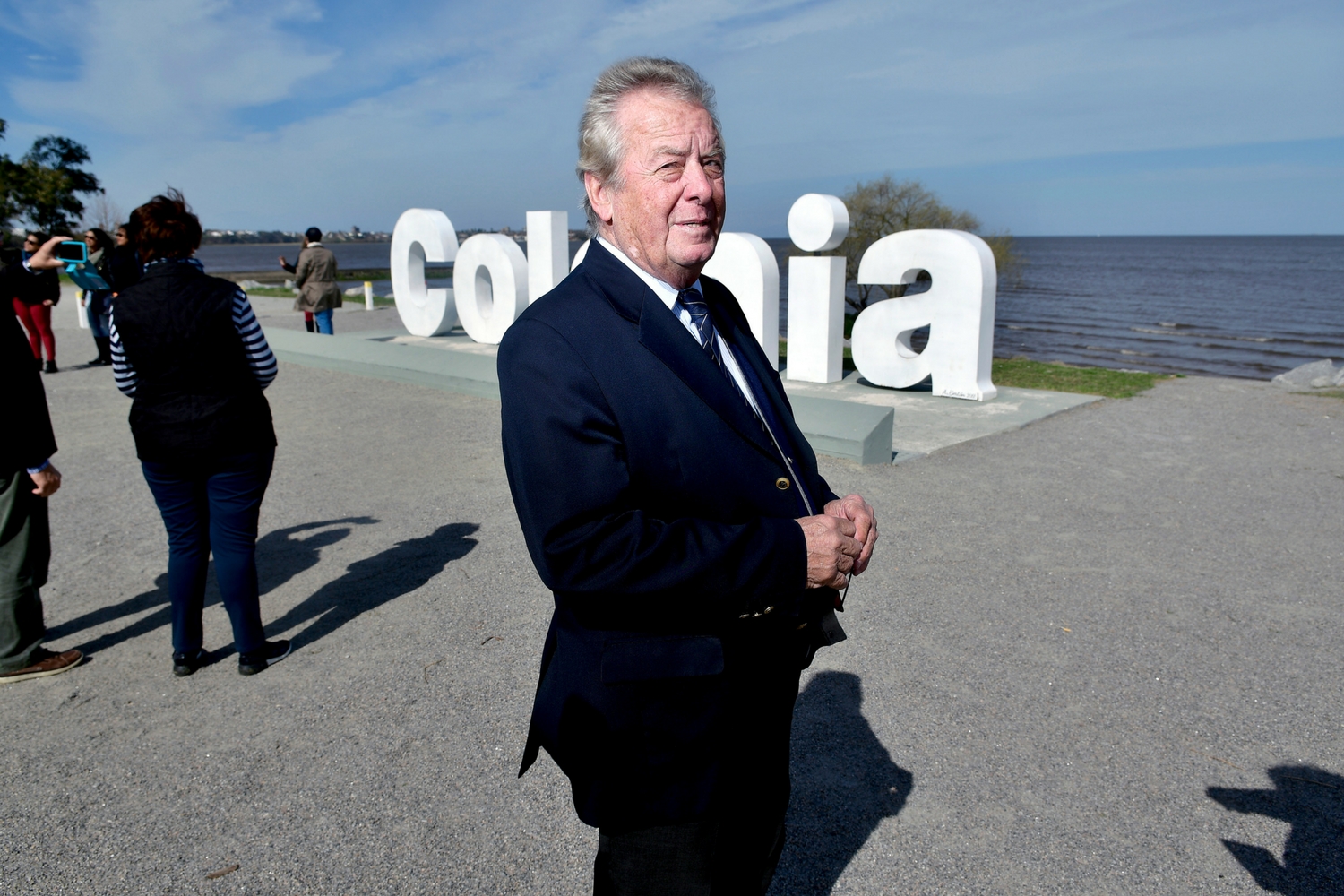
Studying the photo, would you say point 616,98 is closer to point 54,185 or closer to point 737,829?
point 737,829

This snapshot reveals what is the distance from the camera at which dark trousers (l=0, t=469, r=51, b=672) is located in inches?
141

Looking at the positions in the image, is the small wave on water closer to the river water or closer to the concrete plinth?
the river water

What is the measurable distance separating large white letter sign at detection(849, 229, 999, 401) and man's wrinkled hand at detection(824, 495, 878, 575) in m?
8.38

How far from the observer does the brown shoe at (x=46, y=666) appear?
3.67 m

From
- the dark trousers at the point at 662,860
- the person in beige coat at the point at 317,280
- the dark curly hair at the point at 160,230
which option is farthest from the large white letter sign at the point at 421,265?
the dark trousers at the point at 662,860

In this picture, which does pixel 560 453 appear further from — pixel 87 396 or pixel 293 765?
pixel 87 396

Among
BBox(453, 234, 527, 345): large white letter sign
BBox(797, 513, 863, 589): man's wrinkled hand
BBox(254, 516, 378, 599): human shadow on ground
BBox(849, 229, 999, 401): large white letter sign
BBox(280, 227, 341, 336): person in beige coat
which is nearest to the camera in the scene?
BBox(797, 513, 863, 589): man's wrinkled hand

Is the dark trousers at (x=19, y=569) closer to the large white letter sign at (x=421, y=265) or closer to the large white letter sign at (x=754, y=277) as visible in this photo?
the large white letter sign at (x=754, y=277)

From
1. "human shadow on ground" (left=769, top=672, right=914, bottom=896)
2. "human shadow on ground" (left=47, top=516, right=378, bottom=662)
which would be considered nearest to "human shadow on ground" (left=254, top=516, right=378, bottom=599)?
"human shadow on ground" (left=47, top=516, right=378, bottom=662)

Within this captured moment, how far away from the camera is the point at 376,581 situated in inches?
188

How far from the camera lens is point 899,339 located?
1130 cm

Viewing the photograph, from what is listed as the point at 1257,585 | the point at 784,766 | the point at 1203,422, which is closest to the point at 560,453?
the point at 784,766

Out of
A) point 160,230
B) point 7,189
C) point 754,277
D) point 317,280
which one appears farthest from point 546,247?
point 7,189

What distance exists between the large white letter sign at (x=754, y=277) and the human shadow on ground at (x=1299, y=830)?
8.07 m
